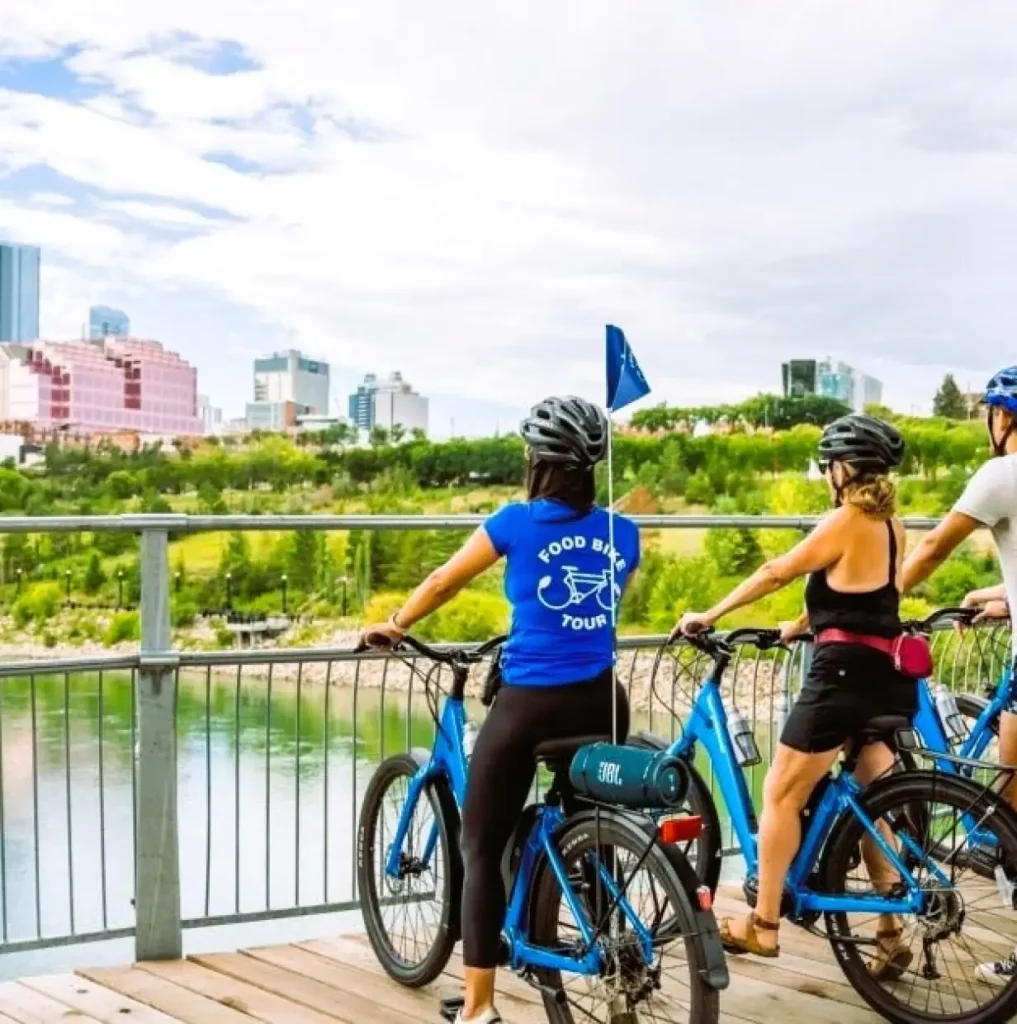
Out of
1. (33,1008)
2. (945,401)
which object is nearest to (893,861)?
(33,1008)

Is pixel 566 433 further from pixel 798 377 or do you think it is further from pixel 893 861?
pixel 798 377

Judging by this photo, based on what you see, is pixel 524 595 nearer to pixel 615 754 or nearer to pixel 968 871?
pixel 615 754

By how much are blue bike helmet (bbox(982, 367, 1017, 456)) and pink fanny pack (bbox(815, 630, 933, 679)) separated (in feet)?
1.68

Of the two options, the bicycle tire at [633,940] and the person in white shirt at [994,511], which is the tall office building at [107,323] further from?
the bicycle tire at [633,940]

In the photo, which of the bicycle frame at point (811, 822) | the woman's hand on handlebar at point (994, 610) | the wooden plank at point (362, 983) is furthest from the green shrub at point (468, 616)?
the bicycle frame at point (811, 822)

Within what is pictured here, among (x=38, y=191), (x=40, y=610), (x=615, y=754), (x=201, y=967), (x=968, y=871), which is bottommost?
(x=40, y=610)

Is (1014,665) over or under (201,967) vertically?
over

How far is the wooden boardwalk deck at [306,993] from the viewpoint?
332 centimetres

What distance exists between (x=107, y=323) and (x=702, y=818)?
94195 mm

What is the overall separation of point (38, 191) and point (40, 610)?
6125 cm

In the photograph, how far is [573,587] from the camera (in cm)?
276

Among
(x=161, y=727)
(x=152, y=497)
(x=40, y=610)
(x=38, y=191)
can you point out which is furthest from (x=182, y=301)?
(x=161, y=727)

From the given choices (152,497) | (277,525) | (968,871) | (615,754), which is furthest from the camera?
(152,497)

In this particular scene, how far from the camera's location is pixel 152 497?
5625 cm
